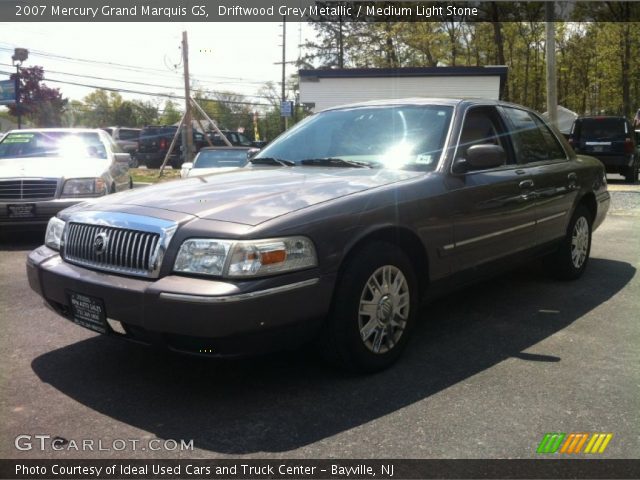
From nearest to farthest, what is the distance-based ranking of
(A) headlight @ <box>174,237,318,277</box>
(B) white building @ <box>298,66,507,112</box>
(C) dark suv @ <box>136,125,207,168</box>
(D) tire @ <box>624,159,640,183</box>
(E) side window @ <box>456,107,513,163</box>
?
(A) headlight @ <box>174,237,318,277</box> < (E) side window @ <box>456,107,513,163</box> < (D) tire @ <box>624,159,640,183</box> < (B) white building @ <box>298,66,507,112</box> < (C) dark suv @ <box>136,125,207,168</box>

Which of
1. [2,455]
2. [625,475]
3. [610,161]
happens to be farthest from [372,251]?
[610,161]

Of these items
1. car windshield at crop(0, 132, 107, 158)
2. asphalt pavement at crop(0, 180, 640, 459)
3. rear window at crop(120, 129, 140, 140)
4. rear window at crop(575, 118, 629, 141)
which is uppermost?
rear window at crop(120, 129, 140, 140)

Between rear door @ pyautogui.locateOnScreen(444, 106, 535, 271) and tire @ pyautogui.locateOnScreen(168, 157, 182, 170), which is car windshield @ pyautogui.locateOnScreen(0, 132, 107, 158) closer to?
rear door @ pyautogui.locateOnScreen(444, 106, 535, 271)

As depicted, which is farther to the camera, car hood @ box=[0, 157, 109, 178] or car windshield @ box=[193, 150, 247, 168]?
car windshield @ box=[193, 150, 247, 168]

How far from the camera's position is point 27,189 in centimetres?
753

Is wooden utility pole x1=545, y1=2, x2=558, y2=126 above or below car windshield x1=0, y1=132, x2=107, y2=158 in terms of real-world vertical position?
above

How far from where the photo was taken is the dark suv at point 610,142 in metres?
16.4

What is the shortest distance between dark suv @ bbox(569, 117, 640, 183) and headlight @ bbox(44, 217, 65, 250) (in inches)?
603

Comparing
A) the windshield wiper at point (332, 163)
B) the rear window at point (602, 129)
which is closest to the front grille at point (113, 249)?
the windshield wiper at point (332, 163)

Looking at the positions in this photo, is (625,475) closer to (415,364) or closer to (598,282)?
(415,364)

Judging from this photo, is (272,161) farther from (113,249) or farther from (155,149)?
(155,149)

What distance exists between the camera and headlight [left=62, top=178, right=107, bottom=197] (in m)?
7.62

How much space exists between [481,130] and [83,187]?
5.08m

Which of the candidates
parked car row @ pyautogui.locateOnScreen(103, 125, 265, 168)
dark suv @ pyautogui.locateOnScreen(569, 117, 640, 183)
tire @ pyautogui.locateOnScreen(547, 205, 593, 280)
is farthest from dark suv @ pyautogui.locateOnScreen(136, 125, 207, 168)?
tire @ pyautogui.locateOnScreen(547, 205, 593, 280)
